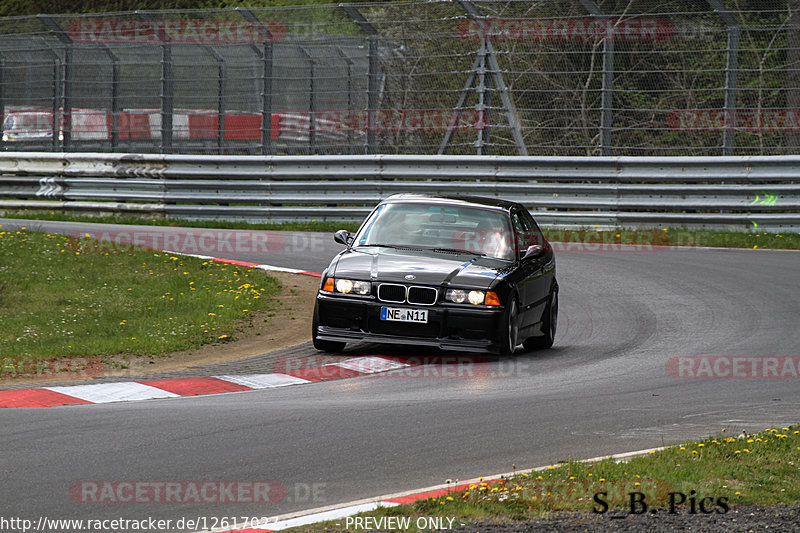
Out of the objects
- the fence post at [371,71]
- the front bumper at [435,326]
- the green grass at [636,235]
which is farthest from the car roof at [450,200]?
the fence post at [371,71]

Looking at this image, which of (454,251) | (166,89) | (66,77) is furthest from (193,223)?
(454,251)

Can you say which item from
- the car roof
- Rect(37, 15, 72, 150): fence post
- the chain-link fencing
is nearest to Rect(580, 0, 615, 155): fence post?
the chain-link fencing

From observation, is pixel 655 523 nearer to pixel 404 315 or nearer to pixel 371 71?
pixel 404 315

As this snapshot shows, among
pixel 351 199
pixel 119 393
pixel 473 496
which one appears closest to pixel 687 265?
pixel 351 199

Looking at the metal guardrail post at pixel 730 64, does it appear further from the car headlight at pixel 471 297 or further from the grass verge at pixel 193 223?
the car headlight at pixel 471 297

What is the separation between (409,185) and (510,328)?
399 inches

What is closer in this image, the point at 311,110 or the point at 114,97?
the point at 311,110

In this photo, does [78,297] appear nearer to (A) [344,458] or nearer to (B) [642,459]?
(A) [344,458]

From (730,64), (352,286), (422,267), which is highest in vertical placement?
(730,64)

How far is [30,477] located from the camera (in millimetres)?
5691

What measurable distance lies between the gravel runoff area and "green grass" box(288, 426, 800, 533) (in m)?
0.11

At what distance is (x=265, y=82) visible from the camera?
2070 cm

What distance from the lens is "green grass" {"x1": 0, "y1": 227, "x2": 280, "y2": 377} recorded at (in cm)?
1005

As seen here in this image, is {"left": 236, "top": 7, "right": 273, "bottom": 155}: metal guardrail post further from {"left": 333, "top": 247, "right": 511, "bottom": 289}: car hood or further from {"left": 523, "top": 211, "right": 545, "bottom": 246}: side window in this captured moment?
{"left": 333, "top": 247, "right": 511, "bottom": 289}: car hood
